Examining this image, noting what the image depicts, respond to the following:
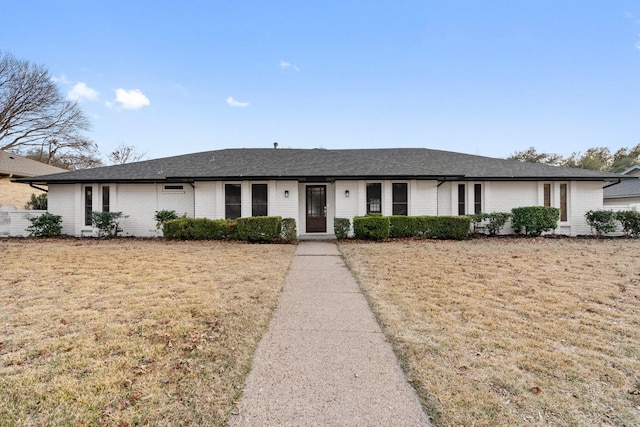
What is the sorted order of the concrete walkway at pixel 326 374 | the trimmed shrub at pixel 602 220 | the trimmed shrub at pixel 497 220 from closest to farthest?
the concrete walkway at pixel 326 374 → the trimmed shrub at pixel 602 220 → the trimmed shrub at pixel 497 220

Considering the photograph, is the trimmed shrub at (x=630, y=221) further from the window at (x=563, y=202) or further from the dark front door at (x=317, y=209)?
the dark front door at (x=317, y=209)

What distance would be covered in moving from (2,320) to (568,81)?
22575 mm

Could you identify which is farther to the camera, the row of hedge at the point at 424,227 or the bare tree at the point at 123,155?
the bare tree at the point at 123,155

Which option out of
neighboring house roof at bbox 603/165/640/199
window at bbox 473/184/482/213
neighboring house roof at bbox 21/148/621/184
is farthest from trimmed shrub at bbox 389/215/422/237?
neighboring house roof at bbox 603/165/640/199

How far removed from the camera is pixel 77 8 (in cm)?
1187

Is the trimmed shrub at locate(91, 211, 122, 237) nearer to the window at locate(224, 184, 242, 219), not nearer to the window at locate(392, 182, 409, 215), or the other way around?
the window at locate(224, 184, 242, 219)

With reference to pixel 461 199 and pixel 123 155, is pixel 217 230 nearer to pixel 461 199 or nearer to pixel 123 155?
pixel 461 199

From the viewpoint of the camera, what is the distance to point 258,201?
42.4 feet

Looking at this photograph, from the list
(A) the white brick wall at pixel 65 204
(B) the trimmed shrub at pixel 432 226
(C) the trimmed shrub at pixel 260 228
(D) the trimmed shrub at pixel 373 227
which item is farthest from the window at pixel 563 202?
(A) the white brick wall at pixel 65 204

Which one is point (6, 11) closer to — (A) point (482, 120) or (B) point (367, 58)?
(B) point (367, 58)

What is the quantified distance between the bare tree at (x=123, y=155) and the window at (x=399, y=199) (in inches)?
1449

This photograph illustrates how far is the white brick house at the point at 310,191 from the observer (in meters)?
12.7

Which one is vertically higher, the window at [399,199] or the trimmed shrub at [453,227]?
the window at [399,199]

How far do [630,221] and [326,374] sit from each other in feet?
53.6
